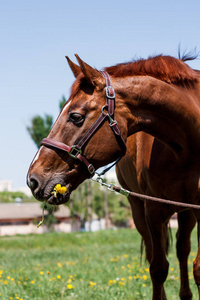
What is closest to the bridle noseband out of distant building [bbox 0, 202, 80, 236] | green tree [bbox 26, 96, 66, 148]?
green tree [bbox 26, 96, 66, 148]

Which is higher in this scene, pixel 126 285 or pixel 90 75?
pixel 90 75

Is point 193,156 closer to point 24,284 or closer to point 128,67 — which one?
point 128,67

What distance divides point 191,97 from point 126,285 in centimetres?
308

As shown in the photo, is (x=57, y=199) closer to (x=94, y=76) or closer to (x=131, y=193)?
(x=131, y=193)

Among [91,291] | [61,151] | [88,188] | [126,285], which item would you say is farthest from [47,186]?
[88,188]

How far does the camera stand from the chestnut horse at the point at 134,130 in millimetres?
2871

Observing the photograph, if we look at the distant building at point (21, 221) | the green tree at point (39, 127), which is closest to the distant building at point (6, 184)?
the distant building at point (21, 221)

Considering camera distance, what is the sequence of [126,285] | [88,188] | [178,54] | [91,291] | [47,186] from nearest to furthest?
[47,186]
[178,54]
[91,291]
[126,285]
[88,188]

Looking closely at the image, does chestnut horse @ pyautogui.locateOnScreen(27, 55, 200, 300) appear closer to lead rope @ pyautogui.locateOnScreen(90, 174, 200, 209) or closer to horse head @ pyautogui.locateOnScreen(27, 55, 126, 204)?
horse head @ pyautogui.locateOnScreen(27, 55, 126, 204)

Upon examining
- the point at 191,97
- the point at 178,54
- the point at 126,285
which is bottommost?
the point at 126,285

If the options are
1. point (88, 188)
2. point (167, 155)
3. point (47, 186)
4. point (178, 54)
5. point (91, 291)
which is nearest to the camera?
point (47, 186)

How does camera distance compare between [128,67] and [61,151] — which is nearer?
[61,151]

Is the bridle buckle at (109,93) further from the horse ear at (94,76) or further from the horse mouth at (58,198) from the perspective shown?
the horse mouth at (58,198)

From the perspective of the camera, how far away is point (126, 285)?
5.34 m
